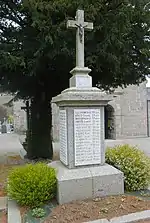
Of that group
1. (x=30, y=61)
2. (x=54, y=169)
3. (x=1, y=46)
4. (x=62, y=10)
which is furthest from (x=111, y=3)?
(x=54, y=169)

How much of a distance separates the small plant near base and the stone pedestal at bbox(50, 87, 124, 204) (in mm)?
598

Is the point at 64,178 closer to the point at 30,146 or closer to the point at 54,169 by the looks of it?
the point at 54,169

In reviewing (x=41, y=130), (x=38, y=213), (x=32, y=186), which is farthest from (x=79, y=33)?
(x=41, y=130)

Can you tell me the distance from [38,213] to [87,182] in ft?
3.34

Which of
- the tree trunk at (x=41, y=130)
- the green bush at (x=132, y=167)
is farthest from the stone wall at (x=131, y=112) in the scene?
the green bush at (x=132, y=167)

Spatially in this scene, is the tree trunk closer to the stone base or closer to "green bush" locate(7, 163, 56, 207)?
the stone base

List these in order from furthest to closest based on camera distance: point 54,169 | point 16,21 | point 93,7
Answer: point 16,21 → point 93,7 → point 54,169

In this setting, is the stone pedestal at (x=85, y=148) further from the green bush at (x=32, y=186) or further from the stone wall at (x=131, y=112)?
the stone wall at (x=131, y=112)

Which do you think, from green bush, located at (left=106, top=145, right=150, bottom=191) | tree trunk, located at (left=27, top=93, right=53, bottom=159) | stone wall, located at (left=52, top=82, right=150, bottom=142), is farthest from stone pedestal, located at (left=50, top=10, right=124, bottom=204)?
stone wall, located at (left=52, top=82, right=150, bottom=142)

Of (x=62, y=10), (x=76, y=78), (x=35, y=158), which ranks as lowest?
(x=35, y=158)

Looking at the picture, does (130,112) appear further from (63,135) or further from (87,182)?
(87,182)

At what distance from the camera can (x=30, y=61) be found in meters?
7.38

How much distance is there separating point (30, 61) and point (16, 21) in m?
1.72

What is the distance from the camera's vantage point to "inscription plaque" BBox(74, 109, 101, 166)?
493 cm
